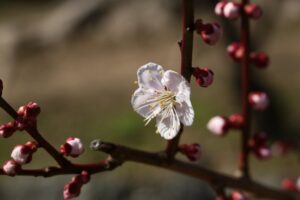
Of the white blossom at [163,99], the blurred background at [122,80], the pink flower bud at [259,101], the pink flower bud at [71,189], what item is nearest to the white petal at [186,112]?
the white blossom at [163,99]

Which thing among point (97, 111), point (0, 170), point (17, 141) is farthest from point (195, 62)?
point (0, 170)

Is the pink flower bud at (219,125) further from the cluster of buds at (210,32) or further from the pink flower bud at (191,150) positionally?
the cluster of buds at (210,32)

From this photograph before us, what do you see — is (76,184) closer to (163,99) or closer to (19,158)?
(19,158)

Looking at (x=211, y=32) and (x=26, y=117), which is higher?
(x=211, y=32)

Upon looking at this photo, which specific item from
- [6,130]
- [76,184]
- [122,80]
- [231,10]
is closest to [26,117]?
[6,130]

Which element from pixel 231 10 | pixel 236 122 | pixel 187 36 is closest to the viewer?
pixel 187 36

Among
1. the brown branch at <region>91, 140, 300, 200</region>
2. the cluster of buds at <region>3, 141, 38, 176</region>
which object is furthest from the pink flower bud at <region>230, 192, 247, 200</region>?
the cluster of buds at <region>3, 141, 38, 176</region>

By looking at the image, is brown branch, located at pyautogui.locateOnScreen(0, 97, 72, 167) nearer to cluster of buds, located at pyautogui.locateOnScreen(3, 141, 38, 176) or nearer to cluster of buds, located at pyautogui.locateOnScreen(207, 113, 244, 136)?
cluster of buds, located at pyautogui.locateOnScreen(3, 141, 38, 176)
